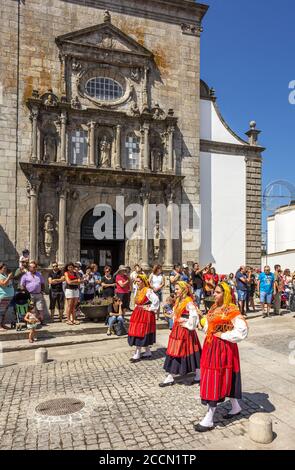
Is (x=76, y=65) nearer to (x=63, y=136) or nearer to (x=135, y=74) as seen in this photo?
(x=135, y=74)

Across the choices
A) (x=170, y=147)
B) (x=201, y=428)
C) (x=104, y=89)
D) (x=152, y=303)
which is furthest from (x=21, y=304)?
(x=104, y=89)

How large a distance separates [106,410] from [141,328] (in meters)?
2.41

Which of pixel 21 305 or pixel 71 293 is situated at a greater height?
pixel 71 293

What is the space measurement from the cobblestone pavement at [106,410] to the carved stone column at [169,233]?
30.5ft

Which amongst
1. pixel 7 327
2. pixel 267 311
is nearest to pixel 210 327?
pixel 7 327

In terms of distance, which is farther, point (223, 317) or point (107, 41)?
point (107, 41)

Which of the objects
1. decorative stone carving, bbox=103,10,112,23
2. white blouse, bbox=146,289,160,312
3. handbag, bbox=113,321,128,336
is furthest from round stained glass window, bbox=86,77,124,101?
white blouse, bbox=146,289,160,312

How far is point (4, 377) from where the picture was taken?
24.1 ft

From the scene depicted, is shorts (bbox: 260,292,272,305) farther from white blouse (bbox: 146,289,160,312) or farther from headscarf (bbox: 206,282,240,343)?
headscarf (bbox: 206,282,240,343)

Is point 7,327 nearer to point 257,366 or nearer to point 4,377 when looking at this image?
point 4,377

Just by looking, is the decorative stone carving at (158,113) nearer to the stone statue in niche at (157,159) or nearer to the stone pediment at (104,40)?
the stone statue in niche at (157,159)

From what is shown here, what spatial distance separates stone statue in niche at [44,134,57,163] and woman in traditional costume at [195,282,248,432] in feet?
40.0

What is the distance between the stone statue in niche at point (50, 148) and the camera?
1602cm

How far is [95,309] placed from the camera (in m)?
11.2
